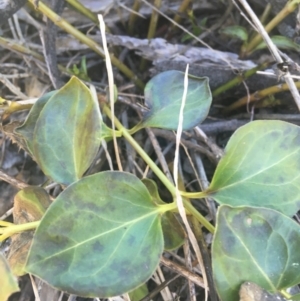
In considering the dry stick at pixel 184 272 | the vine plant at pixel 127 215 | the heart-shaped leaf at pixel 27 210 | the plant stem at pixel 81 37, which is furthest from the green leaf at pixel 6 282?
the plant stem at pixel 81 37

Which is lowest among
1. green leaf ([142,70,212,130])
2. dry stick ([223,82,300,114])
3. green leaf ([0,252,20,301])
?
dry stick ([223,82,300,114])

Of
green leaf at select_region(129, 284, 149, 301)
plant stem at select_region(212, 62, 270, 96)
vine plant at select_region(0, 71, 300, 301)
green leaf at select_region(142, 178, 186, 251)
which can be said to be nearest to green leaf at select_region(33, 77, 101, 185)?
vine plant at select_region(0, 71, 300, 301)

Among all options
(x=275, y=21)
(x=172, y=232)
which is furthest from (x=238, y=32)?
(x=172, y=232)

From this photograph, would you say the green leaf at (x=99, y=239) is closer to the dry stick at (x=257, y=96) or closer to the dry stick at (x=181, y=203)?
the dry stick at (x=181, y=203)

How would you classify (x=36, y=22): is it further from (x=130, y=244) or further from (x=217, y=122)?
(x=130, y=244)

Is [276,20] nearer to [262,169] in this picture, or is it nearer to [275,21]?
[275,21]

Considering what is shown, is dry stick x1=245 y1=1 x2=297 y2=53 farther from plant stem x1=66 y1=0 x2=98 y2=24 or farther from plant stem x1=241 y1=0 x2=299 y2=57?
plant stem x1=66 y1=0 x2=98 y2=24

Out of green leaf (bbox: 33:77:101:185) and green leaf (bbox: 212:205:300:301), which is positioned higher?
green leaf (bbox: 33:77:101:185)
